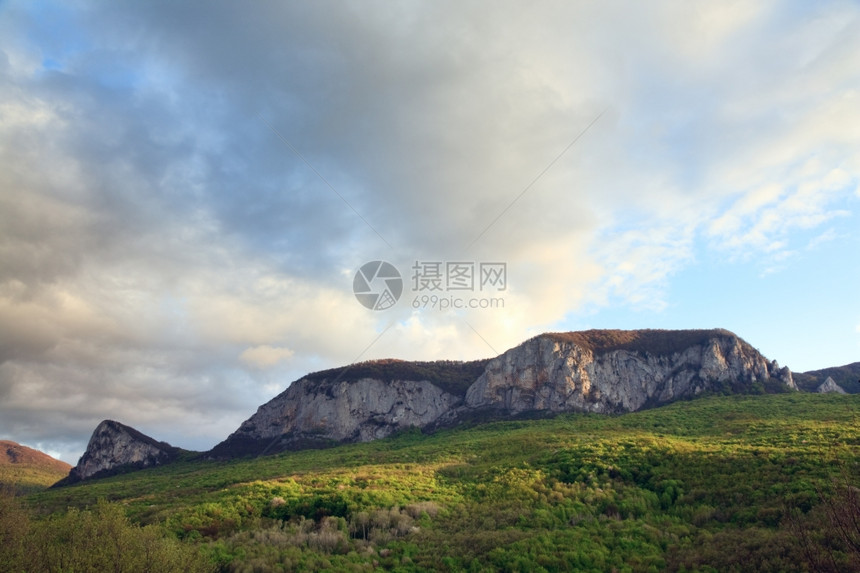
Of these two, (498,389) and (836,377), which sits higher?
(498,389)

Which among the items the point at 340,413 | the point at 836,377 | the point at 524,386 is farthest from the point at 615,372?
the point at 340,413

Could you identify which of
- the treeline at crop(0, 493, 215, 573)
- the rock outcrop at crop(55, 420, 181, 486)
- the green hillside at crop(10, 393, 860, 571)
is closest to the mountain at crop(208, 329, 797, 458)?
the rock outcrop at crop(55, 420, 181, 486)

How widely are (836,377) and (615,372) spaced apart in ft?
193

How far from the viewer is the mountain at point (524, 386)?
102938mm

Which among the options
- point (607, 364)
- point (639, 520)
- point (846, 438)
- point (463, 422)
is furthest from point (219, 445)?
point (846, 438)

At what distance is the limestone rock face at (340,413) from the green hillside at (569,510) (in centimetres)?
6581

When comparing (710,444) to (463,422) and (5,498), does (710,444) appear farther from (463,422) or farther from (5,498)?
(463,422)

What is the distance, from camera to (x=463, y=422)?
10706 cm

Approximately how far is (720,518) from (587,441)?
23588mm

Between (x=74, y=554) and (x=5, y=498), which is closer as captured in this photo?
(x=74, y=554)

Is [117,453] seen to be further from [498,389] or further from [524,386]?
[524,386]

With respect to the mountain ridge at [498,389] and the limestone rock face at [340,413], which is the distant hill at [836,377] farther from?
the limestone rock face at [340,413]

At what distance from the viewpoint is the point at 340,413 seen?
12025cm

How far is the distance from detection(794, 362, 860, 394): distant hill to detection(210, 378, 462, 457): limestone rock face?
8358 centimetres
